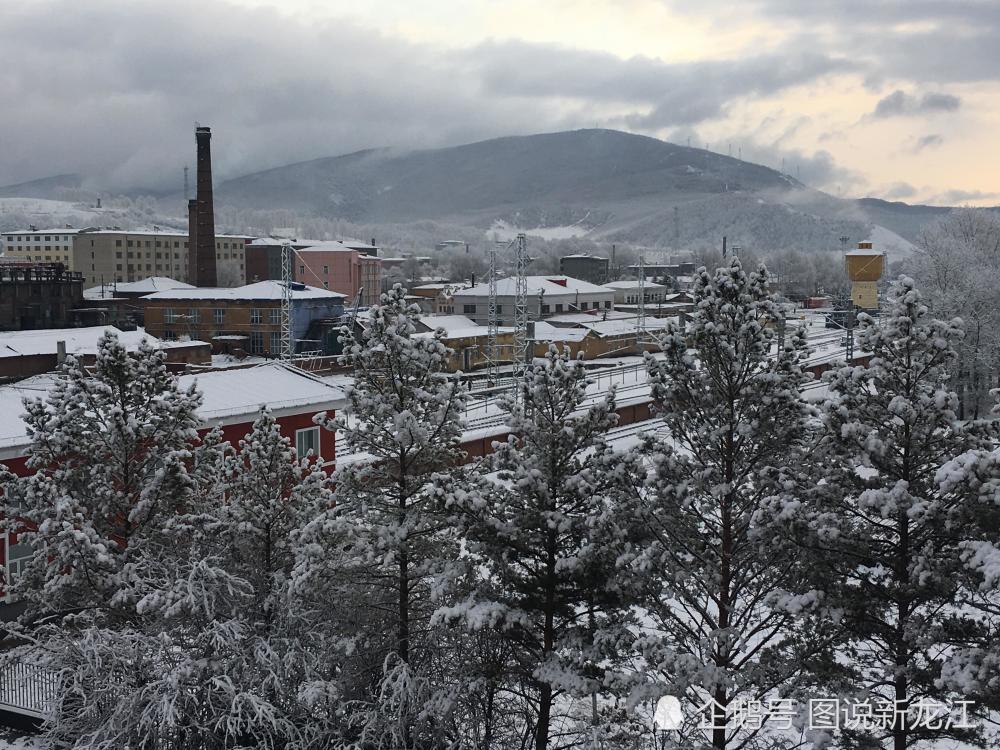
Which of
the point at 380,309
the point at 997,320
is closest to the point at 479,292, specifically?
the point at 997,320

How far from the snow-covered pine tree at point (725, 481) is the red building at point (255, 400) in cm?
1020

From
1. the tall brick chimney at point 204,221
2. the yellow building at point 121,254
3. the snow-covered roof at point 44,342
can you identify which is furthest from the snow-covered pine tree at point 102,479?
the yellow building at point 121,254

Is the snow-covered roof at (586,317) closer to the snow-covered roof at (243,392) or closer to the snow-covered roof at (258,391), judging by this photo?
the snow-covered roof at (243,392)

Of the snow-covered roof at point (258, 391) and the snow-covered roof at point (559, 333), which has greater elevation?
the snow-covered roof at point (258, 391)

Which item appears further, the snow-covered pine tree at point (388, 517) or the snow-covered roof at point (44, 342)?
the snow-covered roof at point (44, 342)

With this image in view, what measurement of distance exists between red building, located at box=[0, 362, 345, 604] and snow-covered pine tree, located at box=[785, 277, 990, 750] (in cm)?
1187

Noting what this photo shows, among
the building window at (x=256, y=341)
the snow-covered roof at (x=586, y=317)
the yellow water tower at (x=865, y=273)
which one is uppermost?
the yellow water tower at (x=865, y=273)

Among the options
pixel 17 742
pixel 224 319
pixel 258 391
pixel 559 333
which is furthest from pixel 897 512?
pixel 224 319

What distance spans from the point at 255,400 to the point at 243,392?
654 millimetres

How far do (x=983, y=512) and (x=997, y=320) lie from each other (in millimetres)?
34478

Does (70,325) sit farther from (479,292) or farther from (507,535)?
(507,535)

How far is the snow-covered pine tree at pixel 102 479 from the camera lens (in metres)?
12.4

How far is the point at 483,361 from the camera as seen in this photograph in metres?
60.3

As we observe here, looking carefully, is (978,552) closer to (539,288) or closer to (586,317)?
(586,317)
